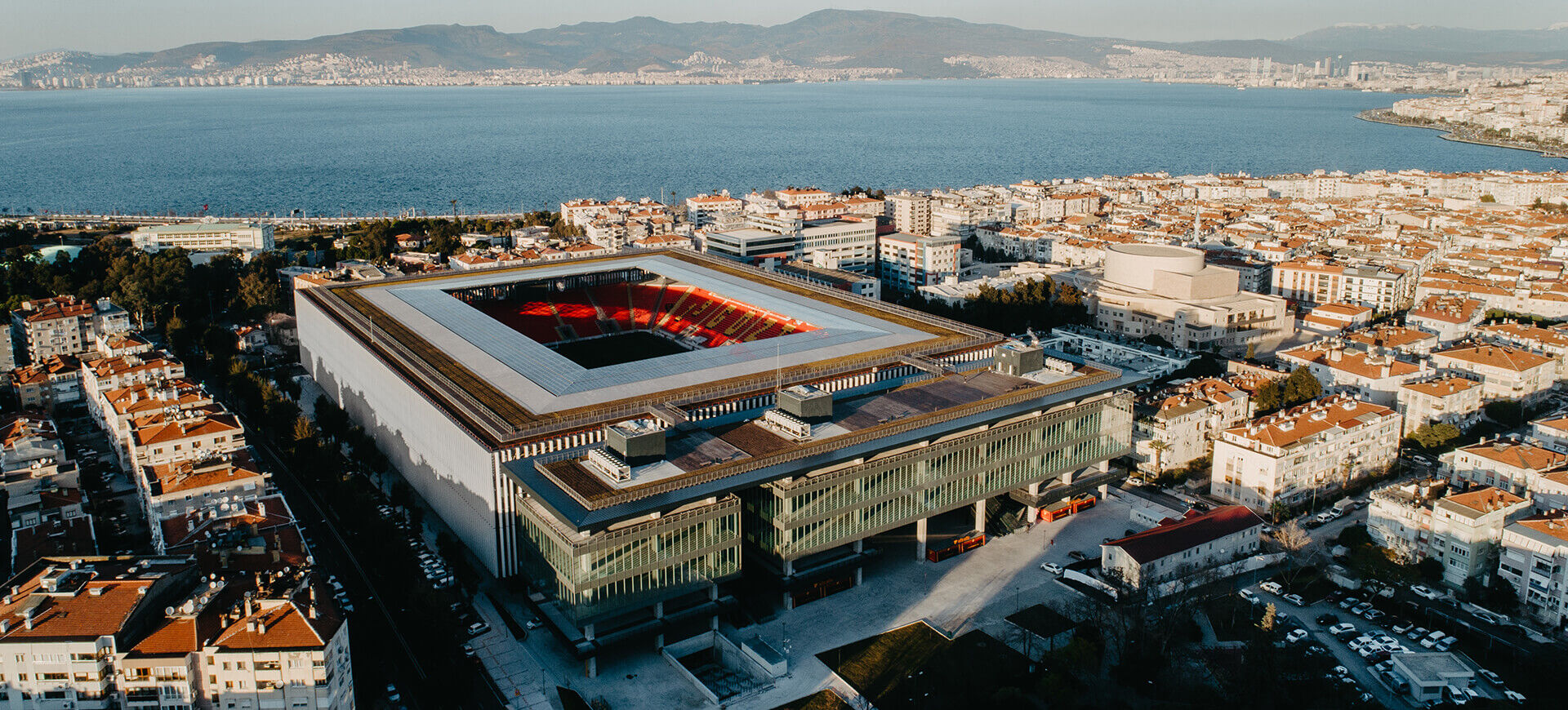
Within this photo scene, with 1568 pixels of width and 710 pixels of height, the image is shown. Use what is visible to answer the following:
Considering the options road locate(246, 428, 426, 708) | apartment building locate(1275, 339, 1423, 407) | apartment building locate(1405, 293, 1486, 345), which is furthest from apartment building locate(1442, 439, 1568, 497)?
road locate(246, 428, 426, 708)

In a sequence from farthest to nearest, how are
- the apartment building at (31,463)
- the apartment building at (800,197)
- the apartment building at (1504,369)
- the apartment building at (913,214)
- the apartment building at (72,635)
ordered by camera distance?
1. the apartment building at (913,214)
2. the apartment building at (800,197)
3. the apartment building at (1504,369)
4. the apartment building at (31,463)
5. the apartment building at (72,635)

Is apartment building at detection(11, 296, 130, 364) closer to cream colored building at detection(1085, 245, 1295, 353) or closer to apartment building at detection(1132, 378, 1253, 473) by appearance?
apartment building at detection(1132, 378, 1253, 473)

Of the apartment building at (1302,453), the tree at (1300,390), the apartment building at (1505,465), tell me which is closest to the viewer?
the apartment building at (1505,465)

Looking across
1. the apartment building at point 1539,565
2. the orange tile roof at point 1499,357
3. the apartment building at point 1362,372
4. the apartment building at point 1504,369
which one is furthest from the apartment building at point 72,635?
the orange tile roof at point 1499,357

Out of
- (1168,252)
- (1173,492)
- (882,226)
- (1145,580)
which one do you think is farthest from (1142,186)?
(1145,580)

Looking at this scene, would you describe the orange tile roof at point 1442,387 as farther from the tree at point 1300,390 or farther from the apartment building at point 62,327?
the apartment building at point 62,327

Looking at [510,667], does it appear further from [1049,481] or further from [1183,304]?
[1183,304]
